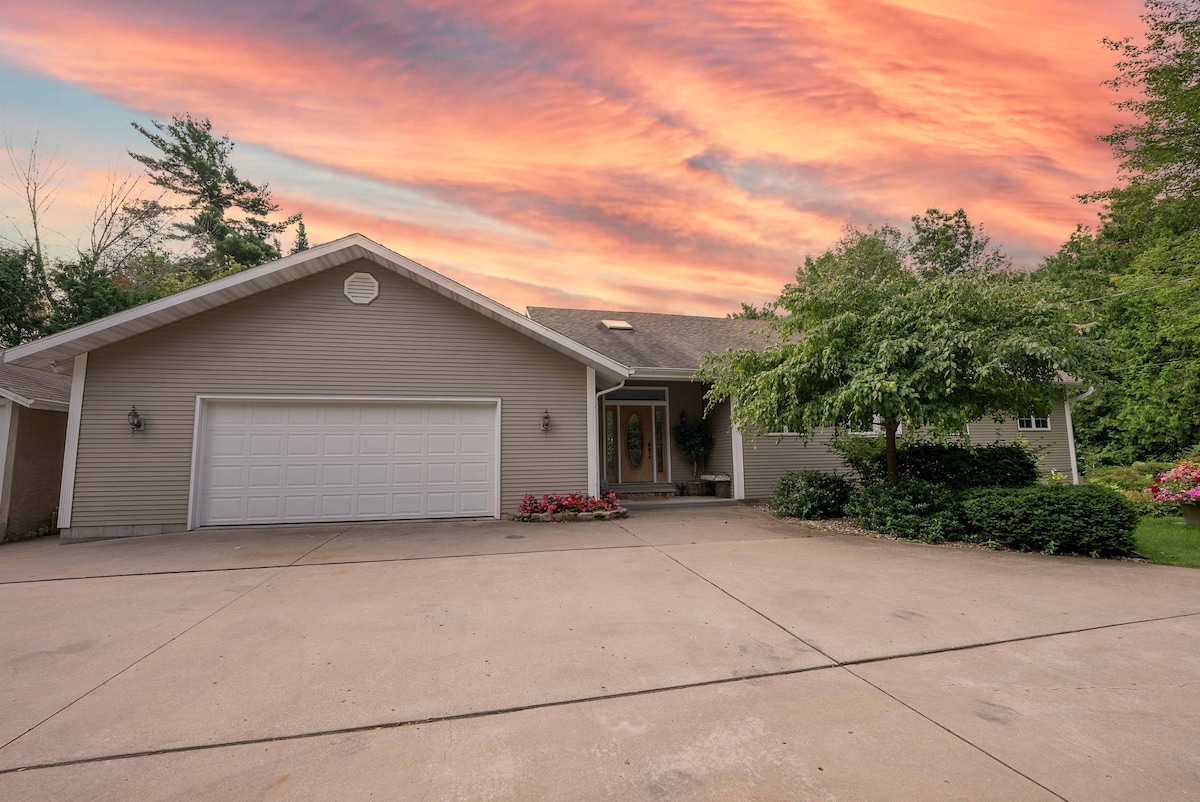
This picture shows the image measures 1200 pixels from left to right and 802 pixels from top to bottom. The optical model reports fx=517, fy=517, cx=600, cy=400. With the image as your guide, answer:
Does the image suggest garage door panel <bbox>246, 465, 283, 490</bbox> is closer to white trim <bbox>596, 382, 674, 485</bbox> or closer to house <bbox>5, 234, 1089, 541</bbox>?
house <bbox>5, 234, 1089, 541</bbox>

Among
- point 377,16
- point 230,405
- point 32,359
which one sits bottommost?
point 230,405

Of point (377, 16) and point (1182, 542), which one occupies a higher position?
point (377, 16)

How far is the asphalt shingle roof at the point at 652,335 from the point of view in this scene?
38.6ft

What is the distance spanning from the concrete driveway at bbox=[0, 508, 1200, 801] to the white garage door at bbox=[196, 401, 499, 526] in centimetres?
275

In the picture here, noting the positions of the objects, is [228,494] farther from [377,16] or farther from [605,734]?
[605,734]

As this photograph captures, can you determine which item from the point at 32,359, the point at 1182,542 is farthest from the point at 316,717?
the point at 1182,542

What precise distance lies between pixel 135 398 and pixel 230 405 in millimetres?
1247

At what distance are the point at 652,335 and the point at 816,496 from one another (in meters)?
6.18

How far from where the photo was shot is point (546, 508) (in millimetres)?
8922

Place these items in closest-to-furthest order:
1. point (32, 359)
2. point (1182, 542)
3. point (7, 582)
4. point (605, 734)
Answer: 1. point (605, 734)
2. point (7, 582)
3. point (1182, 542)
4. point (32, 359)

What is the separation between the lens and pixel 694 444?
12594 mm

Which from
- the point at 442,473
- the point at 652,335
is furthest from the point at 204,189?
the point at 442,473

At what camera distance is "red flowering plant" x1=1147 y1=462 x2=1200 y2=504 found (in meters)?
7.63

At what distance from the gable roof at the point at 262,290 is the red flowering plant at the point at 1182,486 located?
8541mm
